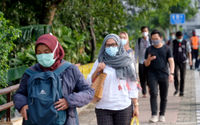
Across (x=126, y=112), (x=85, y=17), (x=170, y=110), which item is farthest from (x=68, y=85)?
(x=85, y=17)

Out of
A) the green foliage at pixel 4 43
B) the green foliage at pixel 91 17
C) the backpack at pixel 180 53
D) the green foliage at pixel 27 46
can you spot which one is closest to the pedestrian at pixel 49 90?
the green foliage at pixel 4 43

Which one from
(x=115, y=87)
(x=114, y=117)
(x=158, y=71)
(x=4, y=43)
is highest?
(x=4, y=43)

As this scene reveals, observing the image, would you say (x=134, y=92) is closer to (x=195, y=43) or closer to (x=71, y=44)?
(x=71, y=44)

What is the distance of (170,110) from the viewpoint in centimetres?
1084

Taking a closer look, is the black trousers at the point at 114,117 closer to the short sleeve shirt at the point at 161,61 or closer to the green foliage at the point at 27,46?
the short sleeve shirt at the point at 161,61

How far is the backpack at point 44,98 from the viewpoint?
155 inches

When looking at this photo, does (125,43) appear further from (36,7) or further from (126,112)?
(36,7)

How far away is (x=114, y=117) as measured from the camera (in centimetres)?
566

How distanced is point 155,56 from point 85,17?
20.9ft

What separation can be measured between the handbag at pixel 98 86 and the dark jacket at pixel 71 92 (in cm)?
135

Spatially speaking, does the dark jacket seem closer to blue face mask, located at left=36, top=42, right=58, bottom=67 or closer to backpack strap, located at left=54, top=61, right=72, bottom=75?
backpack strap, located at left=54, top=61, right=72, bottom=75

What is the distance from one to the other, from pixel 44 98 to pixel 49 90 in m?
0.08

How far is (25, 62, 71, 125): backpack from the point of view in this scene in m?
3.95

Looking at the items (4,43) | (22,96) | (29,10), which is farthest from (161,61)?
(29,10)
